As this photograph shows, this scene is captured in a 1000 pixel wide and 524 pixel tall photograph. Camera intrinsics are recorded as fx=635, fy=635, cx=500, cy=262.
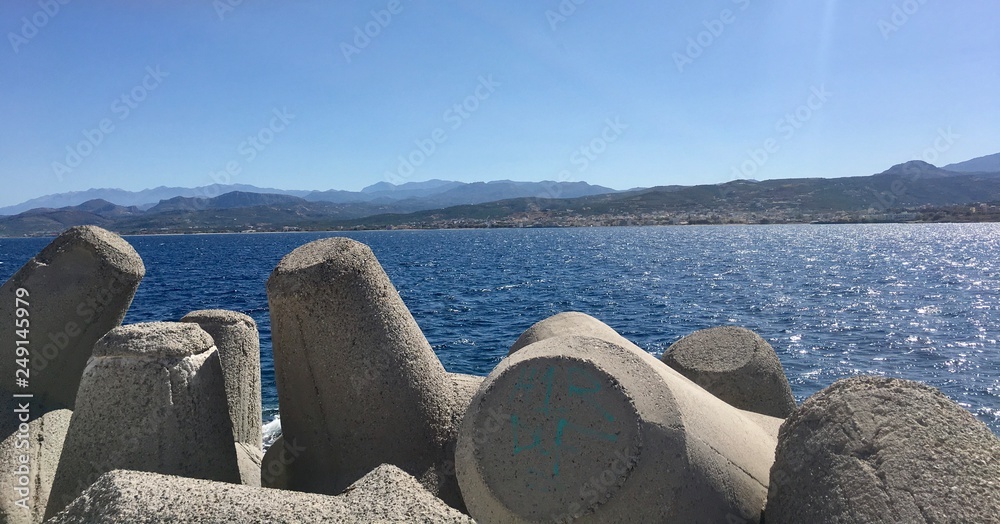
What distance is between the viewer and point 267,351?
19469mm

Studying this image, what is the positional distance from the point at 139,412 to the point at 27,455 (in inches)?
81.4

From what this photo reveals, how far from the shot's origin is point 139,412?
432 centimetres

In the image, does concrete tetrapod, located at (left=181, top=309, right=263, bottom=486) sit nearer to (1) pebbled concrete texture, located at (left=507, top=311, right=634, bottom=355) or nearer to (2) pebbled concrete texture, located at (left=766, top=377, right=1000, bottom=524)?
(1) pebbled concrete texture, located at (left=507, top=311, right=634, bottom=355)

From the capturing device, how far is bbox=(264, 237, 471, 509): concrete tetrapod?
16.5 feet

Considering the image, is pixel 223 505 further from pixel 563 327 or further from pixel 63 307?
pixel 563 327

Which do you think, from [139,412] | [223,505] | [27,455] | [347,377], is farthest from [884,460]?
[27,455]

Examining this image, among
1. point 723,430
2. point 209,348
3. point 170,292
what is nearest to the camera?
point 723,430

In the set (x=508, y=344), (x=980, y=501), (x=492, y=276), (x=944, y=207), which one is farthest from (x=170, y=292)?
(x=944, y=207)

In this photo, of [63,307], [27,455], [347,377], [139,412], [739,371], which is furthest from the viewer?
[739,371]

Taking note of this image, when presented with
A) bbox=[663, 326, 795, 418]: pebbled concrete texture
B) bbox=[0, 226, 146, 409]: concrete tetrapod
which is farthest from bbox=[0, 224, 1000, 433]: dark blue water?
bbox=[663, 326, 795, 418]: pebbled concrete texture

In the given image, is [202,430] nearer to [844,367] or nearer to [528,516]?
[528,516]

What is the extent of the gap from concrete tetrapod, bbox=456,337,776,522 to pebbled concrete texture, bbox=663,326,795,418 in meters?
2.68

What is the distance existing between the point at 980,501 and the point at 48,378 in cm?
719

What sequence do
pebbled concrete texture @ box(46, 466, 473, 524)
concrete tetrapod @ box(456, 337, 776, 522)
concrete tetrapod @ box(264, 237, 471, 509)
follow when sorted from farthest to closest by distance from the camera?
concrete tetrapod @ box(264, 237, 471, 509)
concrete tetrapod @ box(456, 337, 776, 522)
pebbled concrete texture @ box(46, 466, 473, 524)
